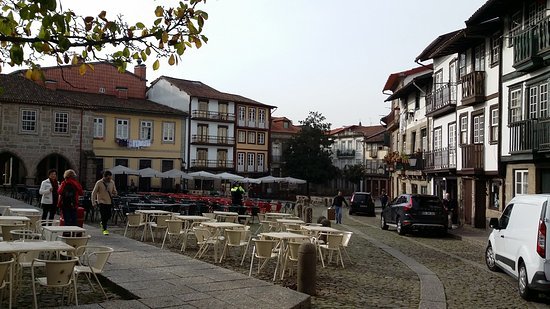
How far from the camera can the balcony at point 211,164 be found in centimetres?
5597

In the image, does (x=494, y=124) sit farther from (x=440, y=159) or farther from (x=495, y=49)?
(x=440, y=159)

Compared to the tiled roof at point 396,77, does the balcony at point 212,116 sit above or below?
below

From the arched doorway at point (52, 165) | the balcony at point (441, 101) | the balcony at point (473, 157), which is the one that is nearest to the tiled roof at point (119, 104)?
the arched doorway at point (52, 165)

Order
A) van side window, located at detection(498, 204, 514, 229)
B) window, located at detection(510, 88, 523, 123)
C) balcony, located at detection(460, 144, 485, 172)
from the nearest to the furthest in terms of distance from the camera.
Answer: van side window, located at detection(498, 204, 514, 229) < window, located at detection(510, 88, 523, 123) < balcony, located at detection(460, 144, 485, 172)

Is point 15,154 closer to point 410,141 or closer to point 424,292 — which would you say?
point 410,141

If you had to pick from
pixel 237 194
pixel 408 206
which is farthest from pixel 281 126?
pixel 408 206

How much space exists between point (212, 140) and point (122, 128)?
11878 mm

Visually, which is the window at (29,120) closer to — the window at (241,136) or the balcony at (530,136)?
the window at (241,136)

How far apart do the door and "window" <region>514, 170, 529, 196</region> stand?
4051 mm

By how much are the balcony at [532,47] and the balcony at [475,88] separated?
3.66m

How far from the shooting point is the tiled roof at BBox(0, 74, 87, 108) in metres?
37.5

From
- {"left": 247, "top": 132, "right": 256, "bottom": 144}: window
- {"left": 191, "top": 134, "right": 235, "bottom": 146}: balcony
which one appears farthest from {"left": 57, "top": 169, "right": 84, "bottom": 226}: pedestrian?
{"left": 247, "top": 132, "right": 256, "bottom": 144}: window

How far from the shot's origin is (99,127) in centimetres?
4731

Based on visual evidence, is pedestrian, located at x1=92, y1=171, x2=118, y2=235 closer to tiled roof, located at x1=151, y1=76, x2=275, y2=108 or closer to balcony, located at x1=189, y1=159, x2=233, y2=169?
balcony, located at x1=189, y1=159, x2=233, y2=169
